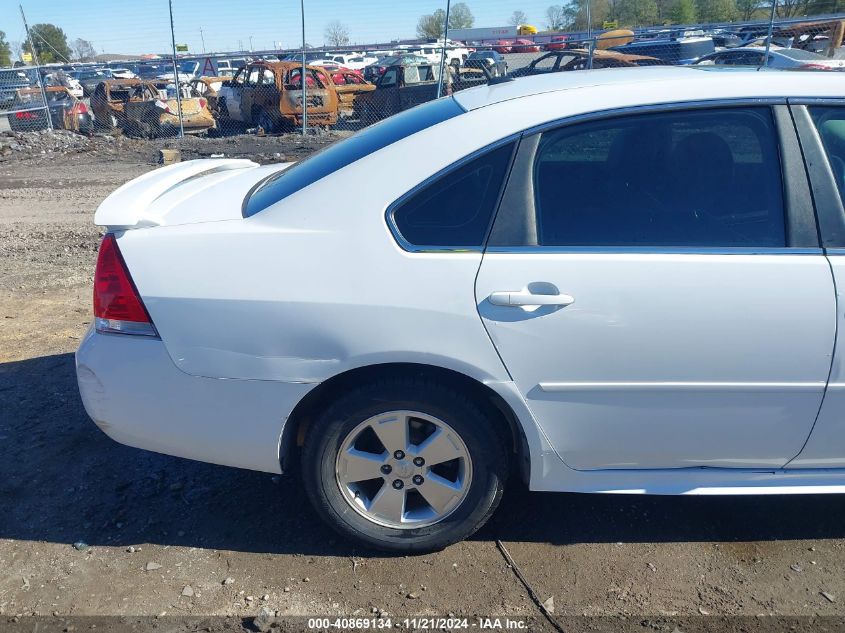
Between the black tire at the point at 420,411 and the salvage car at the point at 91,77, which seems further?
the salvage car at the point at 91,77

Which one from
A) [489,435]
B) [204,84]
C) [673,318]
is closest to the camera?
[673,318]

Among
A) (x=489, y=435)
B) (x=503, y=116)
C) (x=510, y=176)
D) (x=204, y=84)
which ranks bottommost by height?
(x=204, y=84)

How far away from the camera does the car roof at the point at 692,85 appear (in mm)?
2865

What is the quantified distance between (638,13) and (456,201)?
41.4 metres

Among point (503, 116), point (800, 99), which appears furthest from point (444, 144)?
point (800, 99)

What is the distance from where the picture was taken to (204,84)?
2086 centimetres

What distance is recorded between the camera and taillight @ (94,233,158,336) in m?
2.89

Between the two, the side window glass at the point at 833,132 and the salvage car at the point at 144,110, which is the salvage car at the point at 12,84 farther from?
the side window glass at the point at 833,132

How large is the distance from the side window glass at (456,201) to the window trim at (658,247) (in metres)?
0.05

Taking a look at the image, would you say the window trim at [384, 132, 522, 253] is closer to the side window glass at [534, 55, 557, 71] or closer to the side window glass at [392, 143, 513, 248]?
the side window glass at [392, 143, 513, 248]

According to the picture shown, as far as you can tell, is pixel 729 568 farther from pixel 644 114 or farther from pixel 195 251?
pixel 195 251

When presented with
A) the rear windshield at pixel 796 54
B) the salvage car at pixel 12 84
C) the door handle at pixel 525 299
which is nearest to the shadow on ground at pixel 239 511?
the door handle at pixel 525 299

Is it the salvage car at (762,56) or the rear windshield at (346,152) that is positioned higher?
the rear windshield at (346,152)

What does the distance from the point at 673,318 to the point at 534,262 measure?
0.51m
